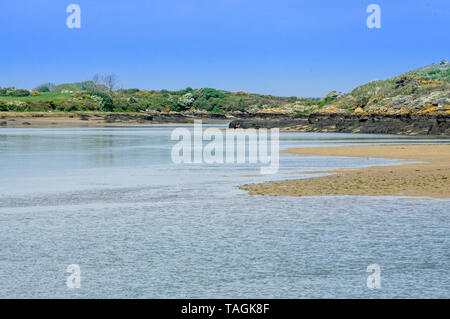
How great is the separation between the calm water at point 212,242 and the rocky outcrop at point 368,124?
158 feet

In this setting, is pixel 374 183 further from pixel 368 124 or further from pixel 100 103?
pixel 100 103

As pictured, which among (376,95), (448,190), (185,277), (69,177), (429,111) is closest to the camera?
(185,277)

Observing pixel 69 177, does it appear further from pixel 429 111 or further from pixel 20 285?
pixel 429 111

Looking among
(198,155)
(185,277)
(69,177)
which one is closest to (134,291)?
(185,277)

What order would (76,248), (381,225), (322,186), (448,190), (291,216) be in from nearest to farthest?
(76,248), (381,225), (291,216), (448,190), (322,186)

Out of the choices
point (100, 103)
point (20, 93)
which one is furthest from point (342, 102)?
point (20, 93)

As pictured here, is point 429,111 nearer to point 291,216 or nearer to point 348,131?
point 348,131

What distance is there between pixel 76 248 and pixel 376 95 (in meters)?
93.9

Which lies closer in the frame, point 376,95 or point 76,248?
point 76,248

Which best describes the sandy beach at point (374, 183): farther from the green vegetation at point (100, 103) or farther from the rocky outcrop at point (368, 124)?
the green vegetation at point (100, 103)

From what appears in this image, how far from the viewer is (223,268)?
8953 millimetres

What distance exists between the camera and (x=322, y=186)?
59.1 feet

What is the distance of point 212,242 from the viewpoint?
1063 cm

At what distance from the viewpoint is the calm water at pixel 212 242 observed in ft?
26.8
